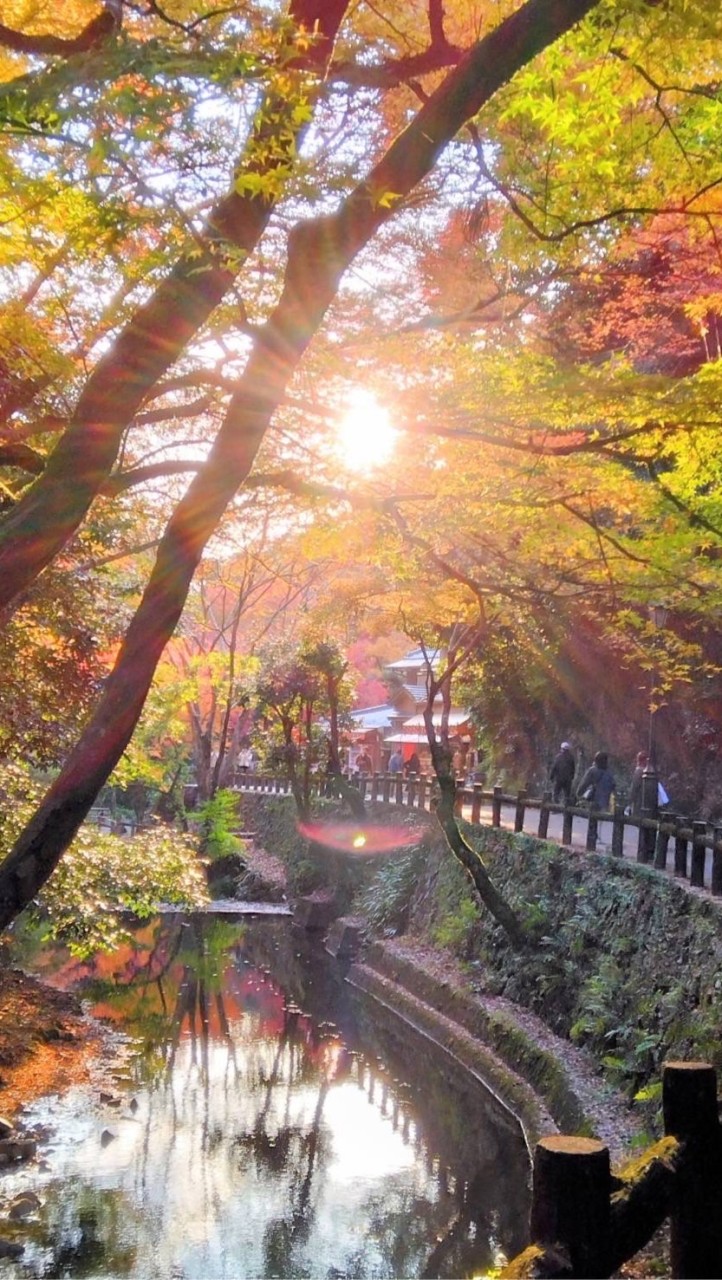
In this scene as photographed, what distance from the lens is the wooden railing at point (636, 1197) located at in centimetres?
225

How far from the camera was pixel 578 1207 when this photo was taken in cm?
Answer: 226

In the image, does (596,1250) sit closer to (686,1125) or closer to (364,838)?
(686,1125)

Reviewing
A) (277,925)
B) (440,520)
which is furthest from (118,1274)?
(277,925)

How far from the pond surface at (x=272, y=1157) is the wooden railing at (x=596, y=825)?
3332mm

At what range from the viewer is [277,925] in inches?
930

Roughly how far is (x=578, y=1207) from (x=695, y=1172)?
50 centimetres

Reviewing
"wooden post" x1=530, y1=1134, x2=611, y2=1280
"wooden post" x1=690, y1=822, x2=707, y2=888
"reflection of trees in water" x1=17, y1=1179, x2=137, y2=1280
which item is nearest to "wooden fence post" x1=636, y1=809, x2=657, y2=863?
"wooden post" x1=690, y1=822, x2=707, y2=888

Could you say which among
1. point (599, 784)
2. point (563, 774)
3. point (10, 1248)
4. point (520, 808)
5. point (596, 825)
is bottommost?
point (10, 1248)

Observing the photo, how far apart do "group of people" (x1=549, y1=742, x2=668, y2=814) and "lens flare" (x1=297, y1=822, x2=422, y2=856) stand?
3489 millimetres

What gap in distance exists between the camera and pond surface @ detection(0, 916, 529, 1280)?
325 inches

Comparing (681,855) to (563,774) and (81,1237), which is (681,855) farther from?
(563,774)

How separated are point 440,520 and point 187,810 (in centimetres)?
2347

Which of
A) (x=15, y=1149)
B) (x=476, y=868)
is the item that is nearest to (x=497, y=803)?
(x=476, y=868)

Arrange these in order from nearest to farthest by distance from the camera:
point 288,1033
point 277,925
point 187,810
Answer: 1. point 288,1033
2. point 277,925
3. point 187,810
